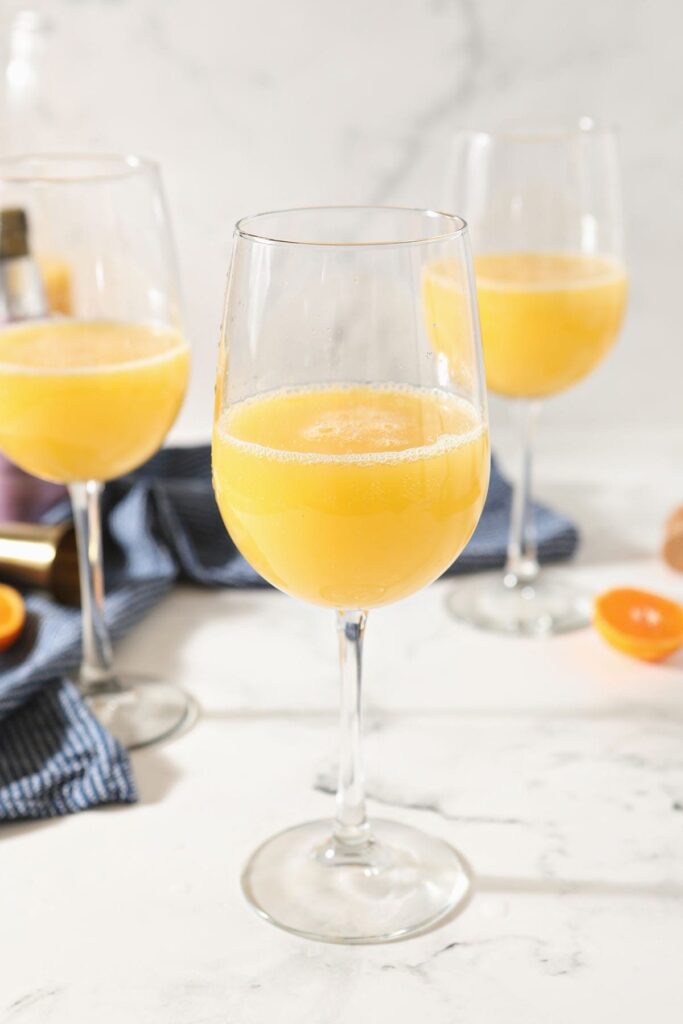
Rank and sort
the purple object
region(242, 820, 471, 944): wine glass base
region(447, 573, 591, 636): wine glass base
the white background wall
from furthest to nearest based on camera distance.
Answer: the white background wall, the purple object, region(447, 573, 591, 636): wine glass base, region(242, 820, 471, 944): wine glass base

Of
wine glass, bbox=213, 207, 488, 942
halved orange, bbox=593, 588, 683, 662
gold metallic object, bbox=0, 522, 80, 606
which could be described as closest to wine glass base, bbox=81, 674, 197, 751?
gold metallic object, bbox=0, 522, 80, 606

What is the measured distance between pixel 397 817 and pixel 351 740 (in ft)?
0.40

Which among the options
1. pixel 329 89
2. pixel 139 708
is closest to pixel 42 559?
pixel 139 708

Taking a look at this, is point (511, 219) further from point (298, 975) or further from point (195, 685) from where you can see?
point (298, 975)

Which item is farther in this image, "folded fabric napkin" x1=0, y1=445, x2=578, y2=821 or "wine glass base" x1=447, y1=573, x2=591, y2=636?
"wine glass base" x1=447, y1=573, x2=591, y2=636

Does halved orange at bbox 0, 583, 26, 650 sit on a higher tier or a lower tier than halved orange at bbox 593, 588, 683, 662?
higher

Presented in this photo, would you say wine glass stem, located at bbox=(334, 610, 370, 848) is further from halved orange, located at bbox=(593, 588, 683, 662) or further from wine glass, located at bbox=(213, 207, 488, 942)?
halved orange, located at bbox=(593, 588, 683, 662)

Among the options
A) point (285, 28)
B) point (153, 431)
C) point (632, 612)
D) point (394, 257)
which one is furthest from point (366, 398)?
point (285, 28)

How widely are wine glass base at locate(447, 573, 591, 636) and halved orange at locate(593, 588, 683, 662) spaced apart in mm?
39

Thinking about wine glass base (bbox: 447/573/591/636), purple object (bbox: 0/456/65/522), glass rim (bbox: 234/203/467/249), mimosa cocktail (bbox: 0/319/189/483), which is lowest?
wine glass base (bbox: 447/573/591/636)

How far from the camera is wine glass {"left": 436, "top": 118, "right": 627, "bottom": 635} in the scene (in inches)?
51.1

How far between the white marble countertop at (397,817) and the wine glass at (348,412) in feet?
0.20

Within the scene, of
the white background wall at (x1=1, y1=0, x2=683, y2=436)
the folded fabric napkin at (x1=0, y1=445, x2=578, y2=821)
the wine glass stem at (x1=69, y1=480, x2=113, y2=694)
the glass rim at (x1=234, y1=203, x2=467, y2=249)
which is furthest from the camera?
the white background wall at (x1=1, y1=0, x2=683, y2=436)

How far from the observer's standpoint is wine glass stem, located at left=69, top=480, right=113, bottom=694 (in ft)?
3.95
